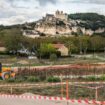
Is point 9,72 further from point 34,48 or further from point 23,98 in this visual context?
point 34,48

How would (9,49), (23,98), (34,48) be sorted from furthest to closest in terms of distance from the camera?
(34,48)
(9,49)
(23,98)

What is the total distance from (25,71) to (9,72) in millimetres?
4665

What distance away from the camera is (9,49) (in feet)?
378

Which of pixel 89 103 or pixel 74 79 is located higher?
pixel 89 103

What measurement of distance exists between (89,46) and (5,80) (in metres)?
96.6

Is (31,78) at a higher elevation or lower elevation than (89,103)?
lower

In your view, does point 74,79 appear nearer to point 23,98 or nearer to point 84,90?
point 84,90

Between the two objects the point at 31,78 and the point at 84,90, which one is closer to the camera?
the point at 84,90

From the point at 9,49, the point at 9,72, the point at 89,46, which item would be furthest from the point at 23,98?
the point at 89,46

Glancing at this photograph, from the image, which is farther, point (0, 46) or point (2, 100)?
point (0, 46)

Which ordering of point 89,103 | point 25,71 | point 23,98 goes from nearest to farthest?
1. point 89,103
2. point 23,98
3. point 25,71

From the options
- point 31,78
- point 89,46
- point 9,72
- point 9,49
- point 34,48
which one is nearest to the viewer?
point 31,78

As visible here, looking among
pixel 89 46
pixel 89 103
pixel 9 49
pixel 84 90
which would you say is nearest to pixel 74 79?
pixel 84 90

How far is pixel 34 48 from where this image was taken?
12400cm
